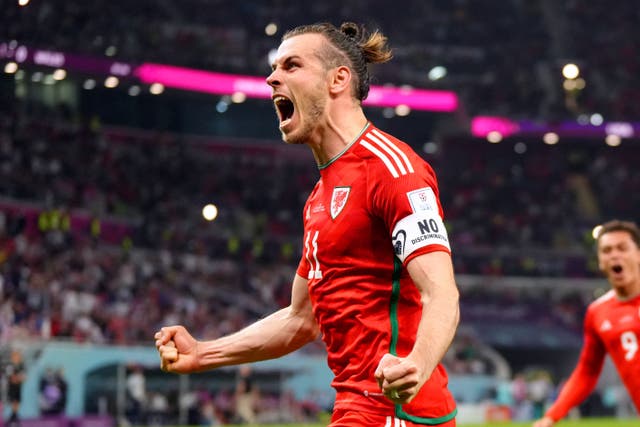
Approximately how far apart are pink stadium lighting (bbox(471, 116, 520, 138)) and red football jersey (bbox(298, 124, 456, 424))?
3930 cm

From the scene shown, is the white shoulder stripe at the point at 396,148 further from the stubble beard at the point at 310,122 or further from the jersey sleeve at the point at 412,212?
the stubble beard at the point at 310,122

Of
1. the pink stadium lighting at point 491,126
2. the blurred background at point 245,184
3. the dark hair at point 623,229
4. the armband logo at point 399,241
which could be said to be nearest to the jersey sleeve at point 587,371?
the dark hair at point 623,229

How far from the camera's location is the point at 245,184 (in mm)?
37594

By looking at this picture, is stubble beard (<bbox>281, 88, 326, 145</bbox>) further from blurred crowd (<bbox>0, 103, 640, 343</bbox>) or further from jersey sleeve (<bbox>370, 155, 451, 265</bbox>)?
blurred crowd (<bbox>0, 103, 640, 343</bbox>)

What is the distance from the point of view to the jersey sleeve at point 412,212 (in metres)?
3.53

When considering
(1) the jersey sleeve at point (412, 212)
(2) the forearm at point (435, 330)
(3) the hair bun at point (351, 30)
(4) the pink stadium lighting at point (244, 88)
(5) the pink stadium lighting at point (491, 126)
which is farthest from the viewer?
(5) the pink stadium lighting at point (491, 126)

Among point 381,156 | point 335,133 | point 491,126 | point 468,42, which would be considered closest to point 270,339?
point 335,133

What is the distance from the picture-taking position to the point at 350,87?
415 cm

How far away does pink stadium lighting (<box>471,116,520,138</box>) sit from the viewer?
4272 cm

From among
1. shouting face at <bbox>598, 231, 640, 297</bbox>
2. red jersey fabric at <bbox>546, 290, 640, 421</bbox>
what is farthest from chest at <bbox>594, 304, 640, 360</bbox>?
shouting face at <bbox>598, 231, 640, 297</bbox>

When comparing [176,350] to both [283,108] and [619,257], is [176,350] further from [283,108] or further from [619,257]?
[619,257]

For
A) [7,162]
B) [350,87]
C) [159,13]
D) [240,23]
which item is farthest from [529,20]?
[350,87]

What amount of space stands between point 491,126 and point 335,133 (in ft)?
130

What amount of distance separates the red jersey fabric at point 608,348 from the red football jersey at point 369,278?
4.67 metres
